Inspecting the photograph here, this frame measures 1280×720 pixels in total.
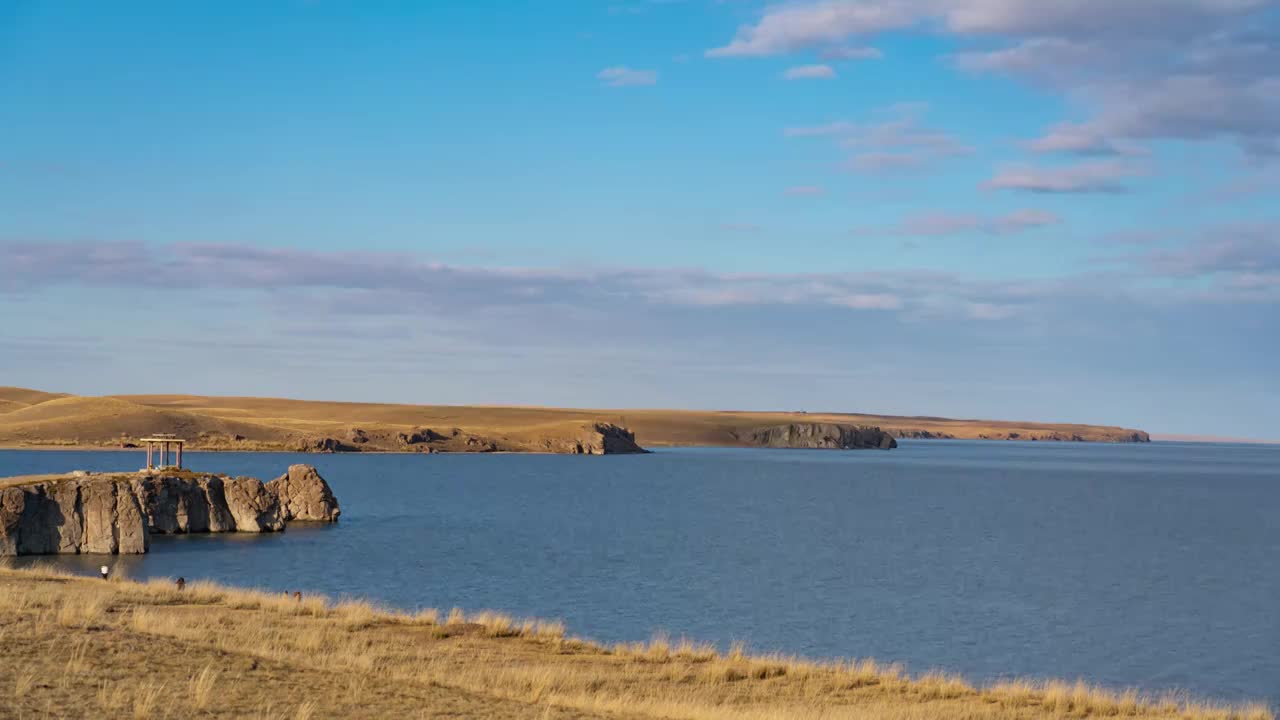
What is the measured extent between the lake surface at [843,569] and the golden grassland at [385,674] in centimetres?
546

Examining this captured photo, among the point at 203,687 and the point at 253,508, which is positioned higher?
the point at 203,687

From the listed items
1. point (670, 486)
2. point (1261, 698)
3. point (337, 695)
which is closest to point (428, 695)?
point (337, 695)

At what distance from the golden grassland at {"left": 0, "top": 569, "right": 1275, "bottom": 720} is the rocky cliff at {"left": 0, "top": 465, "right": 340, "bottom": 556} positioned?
20.4 meters

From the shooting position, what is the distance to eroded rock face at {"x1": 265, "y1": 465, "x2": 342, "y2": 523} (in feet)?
225

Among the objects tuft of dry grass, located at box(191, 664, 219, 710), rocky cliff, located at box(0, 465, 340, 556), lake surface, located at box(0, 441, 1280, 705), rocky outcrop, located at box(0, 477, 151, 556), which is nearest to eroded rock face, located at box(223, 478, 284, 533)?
rocky cliff, located at box(0, 465, 340, 556)

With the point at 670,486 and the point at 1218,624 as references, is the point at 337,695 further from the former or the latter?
the point at 670,486

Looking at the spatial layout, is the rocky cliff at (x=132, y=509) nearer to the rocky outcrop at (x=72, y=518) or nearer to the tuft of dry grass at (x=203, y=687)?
the rocky outcrop at (x=72, y=518)

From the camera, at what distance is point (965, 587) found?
46.7 metres

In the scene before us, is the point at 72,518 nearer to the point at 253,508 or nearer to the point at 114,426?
the point at 253,508

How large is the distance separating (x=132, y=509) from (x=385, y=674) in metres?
37.2

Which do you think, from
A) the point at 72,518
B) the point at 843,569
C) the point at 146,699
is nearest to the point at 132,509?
the point at 72,518

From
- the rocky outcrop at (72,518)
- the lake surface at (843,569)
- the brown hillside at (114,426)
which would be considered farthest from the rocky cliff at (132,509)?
the brown hillside at (114,426)

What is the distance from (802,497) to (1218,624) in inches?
2581

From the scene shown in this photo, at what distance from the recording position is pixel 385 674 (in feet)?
64.8
